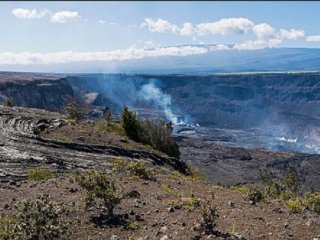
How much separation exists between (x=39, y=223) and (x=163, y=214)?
4.91m

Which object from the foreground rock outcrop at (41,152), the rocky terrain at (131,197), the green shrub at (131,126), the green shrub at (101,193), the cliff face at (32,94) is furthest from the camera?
the cliff face at (32,94)

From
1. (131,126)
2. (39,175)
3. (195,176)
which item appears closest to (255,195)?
(39,175)

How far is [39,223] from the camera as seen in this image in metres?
13.5

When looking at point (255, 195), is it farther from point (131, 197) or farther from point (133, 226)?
point (133, 226)

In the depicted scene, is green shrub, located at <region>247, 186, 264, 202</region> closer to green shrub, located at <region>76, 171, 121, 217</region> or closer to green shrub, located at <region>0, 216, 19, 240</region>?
green shrub, located at <region>76, 171, 121, 217</region>

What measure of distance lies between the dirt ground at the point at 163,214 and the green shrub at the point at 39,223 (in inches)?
54.9

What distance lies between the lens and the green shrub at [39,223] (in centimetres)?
1343

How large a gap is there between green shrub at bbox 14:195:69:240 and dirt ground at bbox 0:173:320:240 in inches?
54.9

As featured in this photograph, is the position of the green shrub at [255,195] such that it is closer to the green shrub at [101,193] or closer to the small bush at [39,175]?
the green shrub at [101,193]

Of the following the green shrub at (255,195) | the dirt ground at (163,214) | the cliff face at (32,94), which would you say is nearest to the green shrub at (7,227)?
the dirt ground at (163,214)

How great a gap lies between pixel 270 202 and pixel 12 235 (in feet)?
32.6

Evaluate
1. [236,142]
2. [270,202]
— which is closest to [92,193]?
[270,202]

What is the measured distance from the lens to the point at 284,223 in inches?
643

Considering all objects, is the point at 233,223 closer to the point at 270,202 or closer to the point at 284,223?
the point at 284,223
